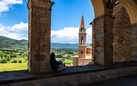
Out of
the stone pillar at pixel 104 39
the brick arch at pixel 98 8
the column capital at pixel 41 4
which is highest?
the brick arch at pixel 98 8

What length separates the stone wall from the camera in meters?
7.30

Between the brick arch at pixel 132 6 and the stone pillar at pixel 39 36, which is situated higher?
the brick arch at pixel 132 6

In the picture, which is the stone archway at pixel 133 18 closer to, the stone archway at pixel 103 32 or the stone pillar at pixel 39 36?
the stone archway at pixel 103 32

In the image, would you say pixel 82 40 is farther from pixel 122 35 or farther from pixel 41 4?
pixel 41 4

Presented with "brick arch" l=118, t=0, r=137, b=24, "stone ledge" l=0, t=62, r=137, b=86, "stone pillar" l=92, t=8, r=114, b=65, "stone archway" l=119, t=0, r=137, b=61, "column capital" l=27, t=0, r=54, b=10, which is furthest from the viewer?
"stone archway" l=119, t=0, r=137, b=61

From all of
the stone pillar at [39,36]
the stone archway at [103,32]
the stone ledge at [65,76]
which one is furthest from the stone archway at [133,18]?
the stone pillar at [39,36]

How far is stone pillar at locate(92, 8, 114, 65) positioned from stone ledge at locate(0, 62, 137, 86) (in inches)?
18.6

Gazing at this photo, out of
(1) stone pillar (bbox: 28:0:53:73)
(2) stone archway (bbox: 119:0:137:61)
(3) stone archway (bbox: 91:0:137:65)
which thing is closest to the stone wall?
(2) stone archway (bbox: 119:0:137:61)

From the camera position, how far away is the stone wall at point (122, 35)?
730 centimetres

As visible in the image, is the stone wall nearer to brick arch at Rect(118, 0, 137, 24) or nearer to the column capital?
brick arch at Rect(118, 0, 137, 24)

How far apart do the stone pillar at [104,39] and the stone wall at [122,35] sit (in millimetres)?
3567

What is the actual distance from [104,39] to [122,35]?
4.15 metres

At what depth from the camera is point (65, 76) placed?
9.25 ft

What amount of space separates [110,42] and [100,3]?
1337 mm
